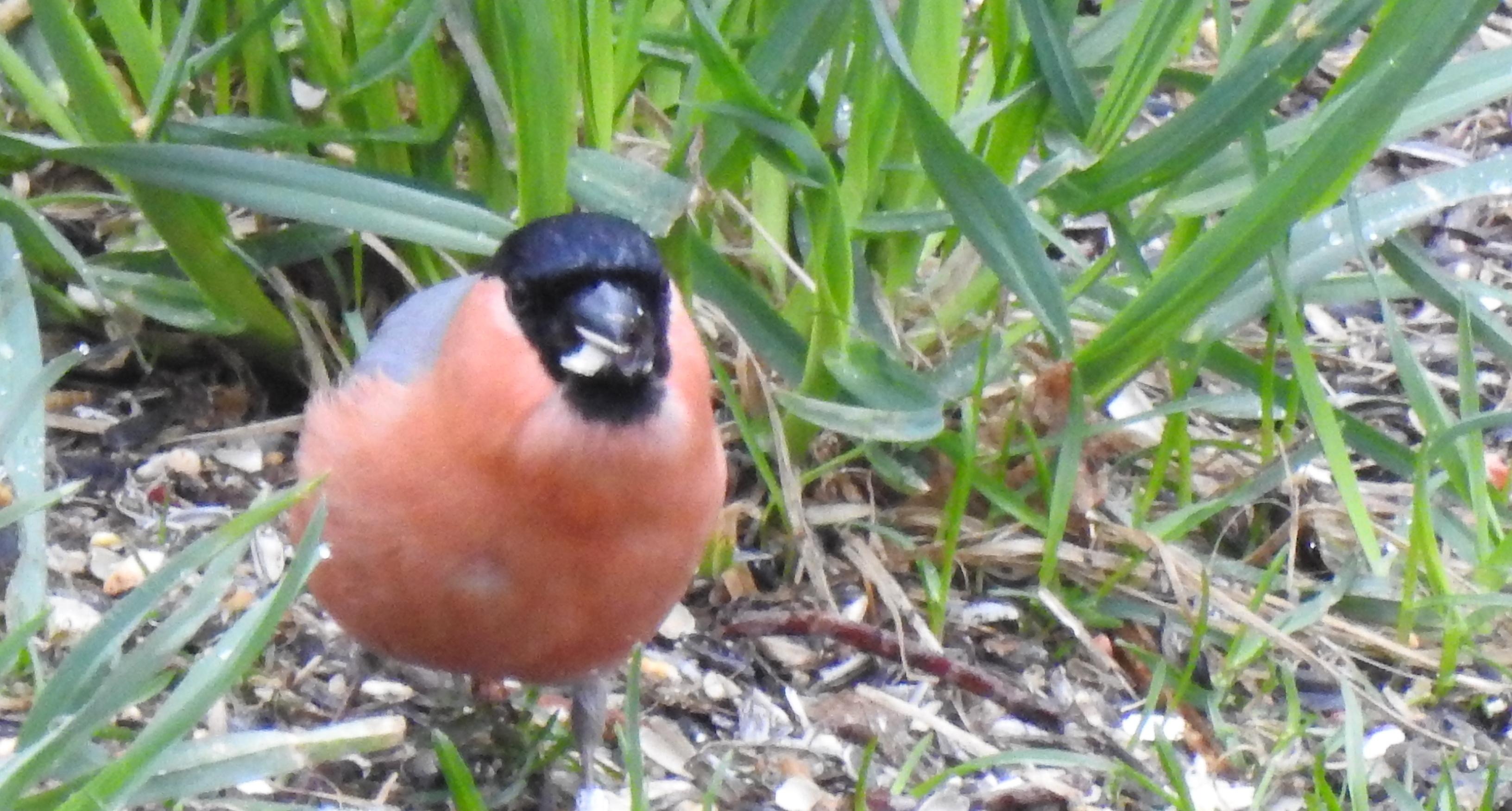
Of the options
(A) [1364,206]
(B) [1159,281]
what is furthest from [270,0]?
(A) [1364,206]

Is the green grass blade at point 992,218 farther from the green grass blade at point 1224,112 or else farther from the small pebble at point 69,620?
the small pebble at point 69,620

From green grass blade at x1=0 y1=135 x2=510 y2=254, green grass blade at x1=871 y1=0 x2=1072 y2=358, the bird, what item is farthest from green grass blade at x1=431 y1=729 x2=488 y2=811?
green grass blade at x1=871 y1=0 x2=1072 y2=358

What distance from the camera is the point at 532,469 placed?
70.7 inches

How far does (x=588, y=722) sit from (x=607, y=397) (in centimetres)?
50

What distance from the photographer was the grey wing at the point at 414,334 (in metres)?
1.96

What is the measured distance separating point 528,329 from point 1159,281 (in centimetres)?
82

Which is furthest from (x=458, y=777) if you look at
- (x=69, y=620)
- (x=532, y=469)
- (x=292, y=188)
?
(x=292, y=188)

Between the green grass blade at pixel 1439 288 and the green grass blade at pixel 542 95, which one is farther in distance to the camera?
the green grass blade at pixel 1439 288

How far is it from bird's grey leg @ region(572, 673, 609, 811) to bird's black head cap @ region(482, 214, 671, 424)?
43cm

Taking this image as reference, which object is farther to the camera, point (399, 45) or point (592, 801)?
point (399, 45)

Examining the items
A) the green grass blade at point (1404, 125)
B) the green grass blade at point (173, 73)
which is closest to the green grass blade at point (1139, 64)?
the green grass blade at point (1404, 125)

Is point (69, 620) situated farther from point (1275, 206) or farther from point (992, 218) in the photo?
point (1275, 206)

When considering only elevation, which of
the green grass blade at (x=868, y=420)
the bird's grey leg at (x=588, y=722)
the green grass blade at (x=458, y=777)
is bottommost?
the bird's grey leg at (x=588, y=722)

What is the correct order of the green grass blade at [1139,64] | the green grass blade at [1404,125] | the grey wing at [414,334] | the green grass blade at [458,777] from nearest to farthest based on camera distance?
the green grass blade at [458,777]
the grey wing at [414,334]
the green grass blade at [1139,64]
the green grass blade at [1404,125]
